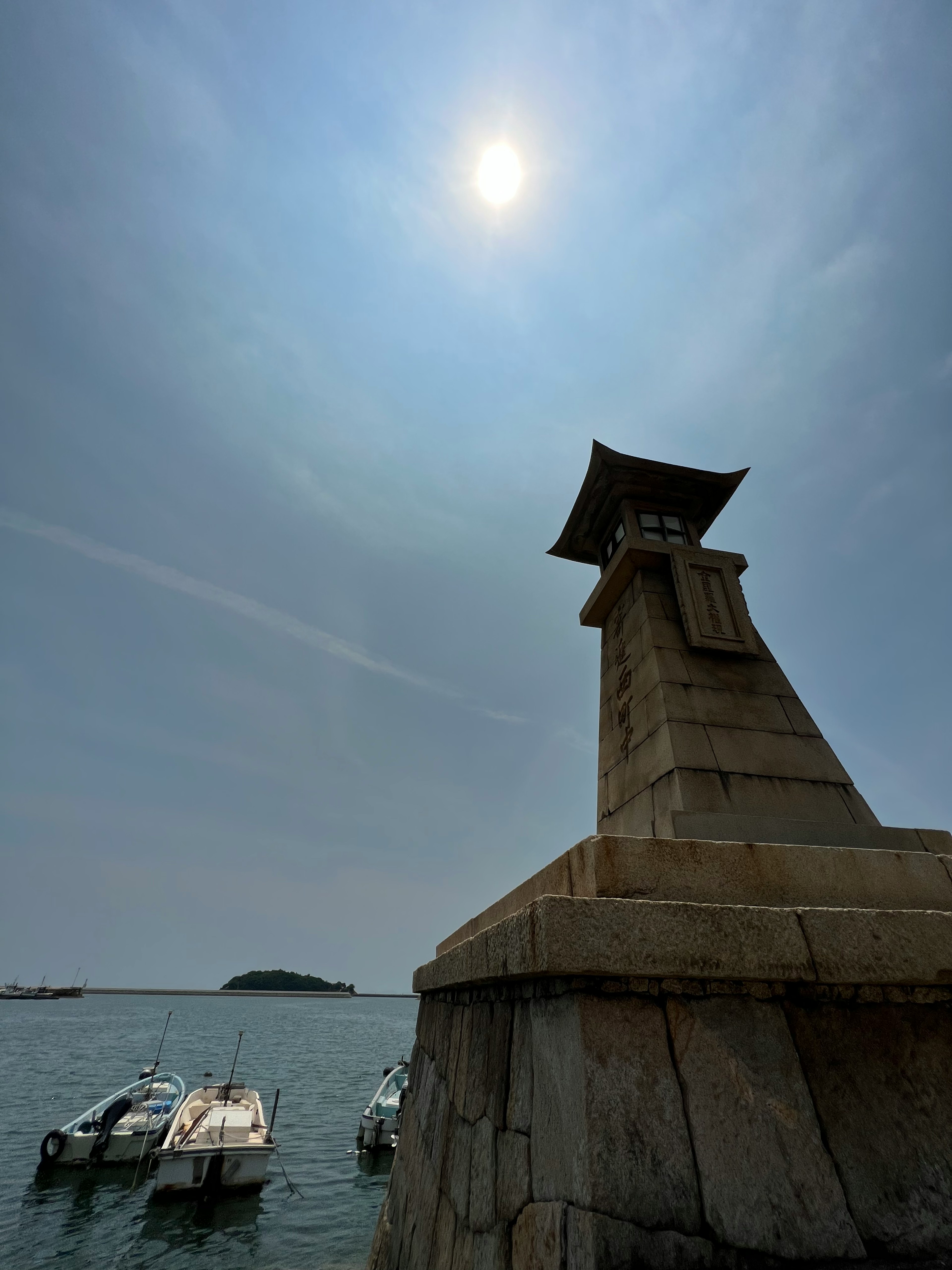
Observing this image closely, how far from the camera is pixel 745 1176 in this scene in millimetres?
1954

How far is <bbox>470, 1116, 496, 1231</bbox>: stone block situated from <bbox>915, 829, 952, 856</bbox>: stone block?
3495 millimetres

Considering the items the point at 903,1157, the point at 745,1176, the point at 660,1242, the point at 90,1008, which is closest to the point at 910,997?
the point at 903,1157

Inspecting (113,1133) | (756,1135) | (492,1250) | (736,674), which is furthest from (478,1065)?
(113,1133)

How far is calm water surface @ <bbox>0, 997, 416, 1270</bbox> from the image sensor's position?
1146 cm

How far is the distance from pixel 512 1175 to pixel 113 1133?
20.5 metres

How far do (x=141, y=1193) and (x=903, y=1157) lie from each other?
64.7ft

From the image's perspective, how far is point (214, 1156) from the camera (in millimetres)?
13781

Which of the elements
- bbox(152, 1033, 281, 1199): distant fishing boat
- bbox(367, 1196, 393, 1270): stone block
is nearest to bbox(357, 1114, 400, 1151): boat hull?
bbox(152, 1033, 281, 1199): distant fishing boat

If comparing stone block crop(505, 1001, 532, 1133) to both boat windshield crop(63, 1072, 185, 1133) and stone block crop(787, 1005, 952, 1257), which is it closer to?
stone block crop(787, 1005, 952, 1257)

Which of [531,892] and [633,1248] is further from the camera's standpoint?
[531,892]

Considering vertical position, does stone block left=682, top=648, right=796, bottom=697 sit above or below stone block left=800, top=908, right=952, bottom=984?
above

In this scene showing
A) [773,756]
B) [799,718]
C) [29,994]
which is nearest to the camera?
[773,756]

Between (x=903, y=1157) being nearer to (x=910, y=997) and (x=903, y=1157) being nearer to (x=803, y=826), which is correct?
(x=910, y=997)

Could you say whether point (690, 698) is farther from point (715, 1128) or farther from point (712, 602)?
point (715, 1128)
